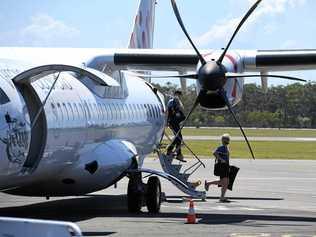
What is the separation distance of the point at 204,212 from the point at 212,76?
107 inches

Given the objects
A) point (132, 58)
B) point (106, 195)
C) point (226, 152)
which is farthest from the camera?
point (106, 195)

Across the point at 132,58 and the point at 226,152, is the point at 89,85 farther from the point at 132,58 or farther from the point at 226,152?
the point at 226,152

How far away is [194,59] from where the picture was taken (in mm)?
19375

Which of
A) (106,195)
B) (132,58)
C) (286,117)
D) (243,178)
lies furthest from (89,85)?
(286,117)

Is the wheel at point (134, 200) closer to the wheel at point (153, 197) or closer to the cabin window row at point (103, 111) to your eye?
the wheel at point (153, 197)

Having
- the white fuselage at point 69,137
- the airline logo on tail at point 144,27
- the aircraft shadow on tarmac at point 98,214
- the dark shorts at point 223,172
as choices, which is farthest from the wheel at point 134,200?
the airline logo on tail at point 144,27

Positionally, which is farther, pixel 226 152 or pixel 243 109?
pixel 243 109

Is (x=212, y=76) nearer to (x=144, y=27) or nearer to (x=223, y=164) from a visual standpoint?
(x=223, y=164)

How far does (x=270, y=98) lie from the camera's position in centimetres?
13325

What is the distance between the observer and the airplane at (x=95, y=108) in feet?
47.2

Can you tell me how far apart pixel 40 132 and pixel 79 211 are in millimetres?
3226

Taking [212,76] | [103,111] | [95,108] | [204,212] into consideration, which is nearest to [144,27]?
[103,111]

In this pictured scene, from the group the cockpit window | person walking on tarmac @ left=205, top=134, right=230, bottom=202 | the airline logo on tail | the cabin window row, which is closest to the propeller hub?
the cabin window row

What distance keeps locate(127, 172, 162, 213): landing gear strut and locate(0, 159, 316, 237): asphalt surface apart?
0.71 feet
